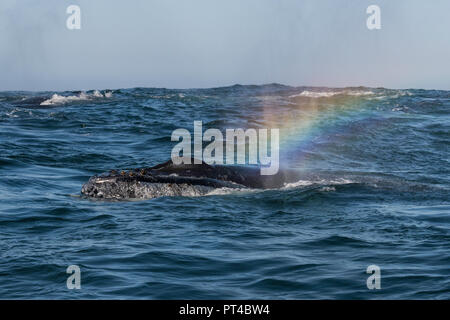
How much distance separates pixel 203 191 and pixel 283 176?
2.45m

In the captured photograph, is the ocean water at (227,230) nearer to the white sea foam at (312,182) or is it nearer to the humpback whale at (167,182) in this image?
the white sea foam at (312,182)

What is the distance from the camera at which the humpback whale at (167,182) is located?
45.7ft

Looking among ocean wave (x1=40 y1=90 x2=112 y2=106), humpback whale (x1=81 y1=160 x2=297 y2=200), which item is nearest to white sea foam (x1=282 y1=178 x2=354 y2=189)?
humpback whale (x1=81 y1=160 x2=297 y2=200)

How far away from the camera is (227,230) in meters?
11.9

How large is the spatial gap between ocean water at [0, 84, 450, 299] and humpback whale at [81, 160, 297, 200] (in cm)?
31

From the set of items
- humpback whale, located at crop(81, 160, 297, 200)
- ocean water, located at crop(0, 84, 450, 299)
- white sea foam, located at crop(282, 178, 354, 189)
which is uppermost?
humpback whale, located at crop(81, 160, 297, 200)

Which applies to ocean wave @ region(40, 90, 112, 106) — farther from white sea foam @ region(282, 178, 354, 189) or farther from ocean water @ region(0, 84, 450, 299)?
white sea foam @ region(282, 178, 354, 189)

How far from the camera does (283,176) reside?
1563 centimetres

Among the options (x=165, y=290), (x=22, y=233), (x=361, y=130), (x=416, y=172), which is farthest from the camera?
(x=361, y=130)

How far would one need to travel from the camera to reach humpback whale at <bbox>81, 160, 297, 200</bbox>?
13.9 metres

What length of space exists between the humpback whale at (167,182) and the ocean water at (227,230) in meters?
0.31
